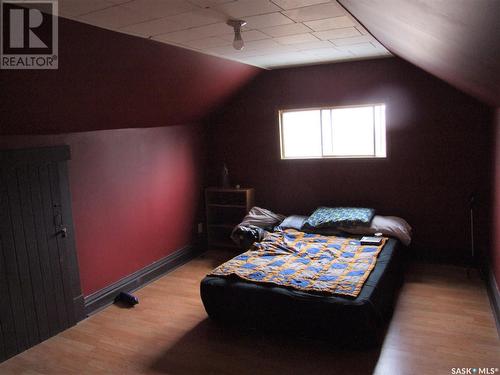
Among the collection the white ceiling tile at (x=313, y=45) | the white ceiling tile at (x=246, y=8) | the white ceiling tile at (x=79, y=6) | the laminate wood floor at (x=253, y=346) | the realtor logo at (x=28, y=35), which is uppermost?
the white ceiling tile at (x=313, y=45)

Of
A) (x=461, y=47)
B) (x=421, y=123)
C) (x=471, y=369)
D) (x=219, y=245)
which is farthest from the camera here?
(x=219, y=245)

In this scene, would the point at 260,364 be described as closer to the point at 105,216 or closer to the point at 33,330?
the point at 33,330

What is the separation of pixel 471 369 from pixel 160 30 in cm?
304

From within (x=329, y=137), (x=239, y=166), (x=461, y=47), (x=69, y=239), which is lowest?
(x=69, y=239)

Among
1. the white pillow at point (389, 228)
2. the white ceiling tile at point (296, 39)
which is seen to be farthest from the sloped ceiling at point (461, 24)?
the white pillow at point (389, 228)

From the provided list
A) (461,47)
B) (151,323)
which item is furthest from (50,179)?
(461,47)

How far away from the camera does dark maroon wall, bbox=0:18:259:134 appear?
259 cm

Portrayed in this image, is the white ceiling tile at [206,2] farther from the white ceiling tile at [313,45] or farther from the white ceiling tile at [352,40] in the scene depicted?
the white ceiling tile at [352,40]

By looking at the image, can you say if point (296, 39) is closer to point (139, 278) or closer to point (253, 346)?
point (253, 346)

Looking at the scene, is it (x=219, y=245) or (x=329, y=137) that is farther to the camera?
(x=219, y=245)

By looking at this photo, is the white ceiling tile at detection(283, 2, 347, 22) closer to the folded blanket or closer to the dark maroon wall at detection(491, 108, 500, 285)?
the dark maroon wall at detection(491, 108, 500, 285)

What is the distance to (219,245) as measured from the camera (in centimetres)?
535

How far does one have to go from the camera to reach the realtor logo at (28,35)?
2098 millimetres

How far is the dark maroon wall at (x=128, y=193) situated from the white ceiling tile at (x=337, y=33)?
7.03ft
